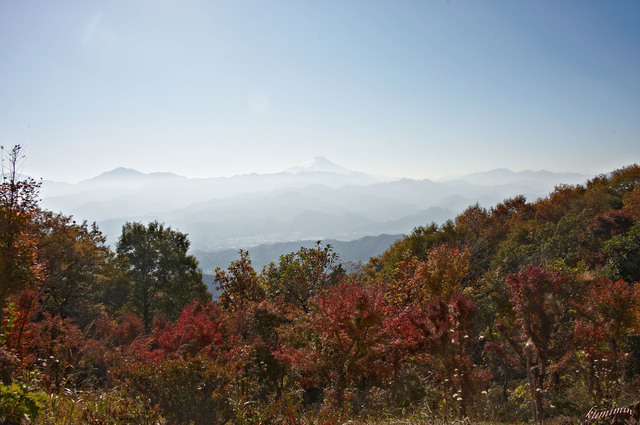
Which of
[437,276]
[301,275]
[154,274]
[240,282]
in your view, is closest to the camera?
[437,276]

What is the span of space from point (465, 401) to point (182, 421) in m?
5.24

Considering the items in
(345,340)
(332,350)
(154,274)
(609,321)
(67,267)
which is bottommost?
(154,274)

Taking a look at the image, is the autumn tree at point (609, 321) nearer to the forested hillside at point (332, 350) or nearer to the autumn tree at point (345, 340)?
the forested hillside at point (332, 350)

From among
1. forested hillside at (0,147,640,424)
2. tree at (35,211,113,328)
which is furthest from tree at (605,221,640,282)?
tree at (35,211,113,328)

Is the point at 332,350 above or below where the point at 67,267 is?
below

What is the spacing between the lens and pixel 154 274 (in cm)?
2825

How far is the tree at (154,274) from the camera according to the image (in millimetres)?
27609

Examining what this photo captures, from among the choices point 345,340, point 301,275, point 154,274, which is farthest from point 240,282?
point 154,274

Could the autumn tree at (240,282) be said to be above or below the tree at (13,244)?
below

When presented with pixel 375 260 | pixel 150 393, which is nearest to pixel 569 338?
pixel 150 393

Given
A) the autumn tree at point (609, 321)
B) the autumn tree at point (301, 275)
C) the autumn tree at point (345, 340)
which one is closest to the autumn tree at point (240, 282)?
the autumn tree at point (301, 275)

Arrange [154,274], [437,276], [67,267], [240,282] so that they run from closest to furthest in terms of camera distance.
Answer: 1. [437,276]
2. [240,282]
3. [67,267]
4. [154,274]

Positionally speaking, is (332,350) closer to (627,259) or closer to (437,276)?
(437,276)

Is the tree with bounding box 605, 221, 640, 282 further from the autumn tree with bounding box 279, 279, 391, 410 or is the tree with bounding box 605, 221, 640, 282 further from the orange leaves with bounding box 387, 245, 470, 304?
the autumn tree with bounding box 279, 279, 391, 410
